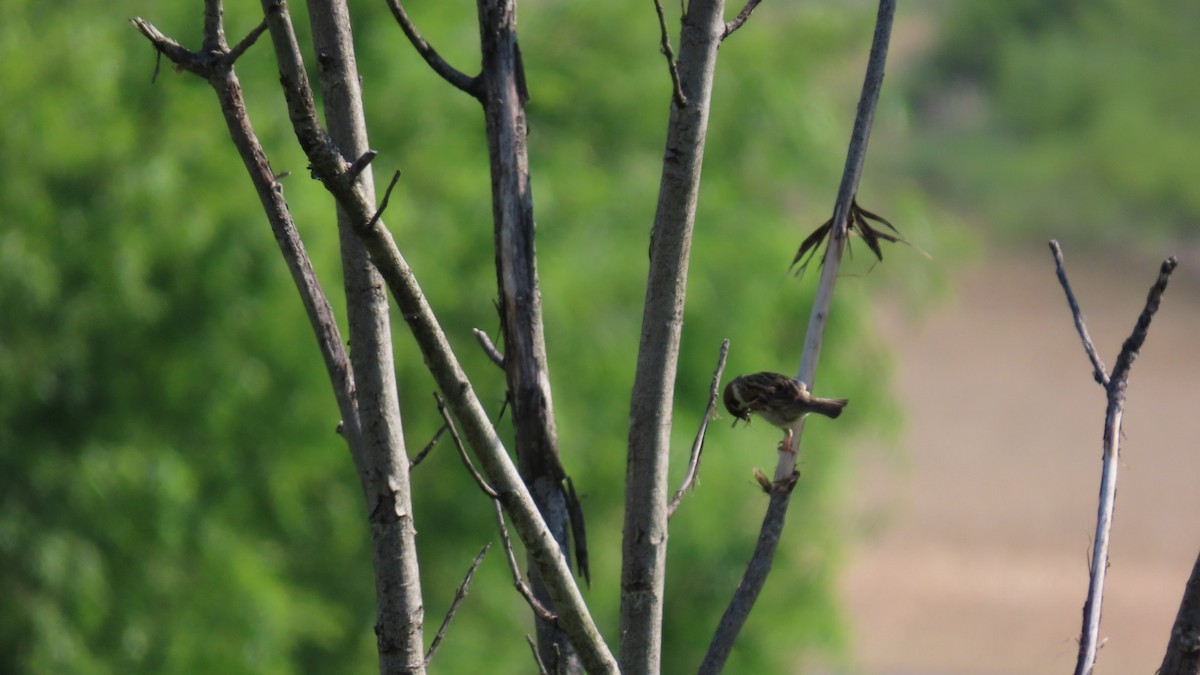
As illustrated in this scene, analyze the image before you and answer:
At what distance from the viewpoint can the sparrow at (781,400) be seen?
0.83 m

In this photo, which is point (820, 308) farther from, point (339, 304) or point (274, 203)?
point (339, 304)

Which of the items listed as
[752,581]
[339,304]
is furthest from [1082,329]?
[339,304]

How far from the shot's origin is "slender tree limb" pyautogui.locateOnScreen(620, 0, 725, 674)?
78 cm

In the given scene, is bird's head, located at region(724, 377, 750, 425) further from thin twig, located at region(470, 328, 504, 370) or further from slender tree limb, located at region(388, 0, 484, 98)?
slender tree limb, located at region(388, 0, 484, 98)

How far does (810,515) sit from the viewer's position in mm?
4930

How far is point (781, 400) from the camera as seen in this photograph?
0.83 meters

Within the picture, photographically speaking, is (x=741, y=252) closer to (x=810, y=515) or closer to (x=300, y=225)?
(x=810, y=515)

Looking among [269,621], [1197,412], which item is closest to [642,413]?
[269,621]

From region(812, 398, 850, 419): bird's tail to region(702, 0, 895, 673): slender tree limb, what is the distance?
1 cm

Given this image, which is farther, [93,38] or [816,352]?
[93,38]

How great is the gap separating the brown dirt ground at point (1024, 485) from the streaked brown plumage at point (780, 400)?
20.9ft

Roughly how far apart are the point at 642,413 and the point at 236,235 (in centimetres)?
266

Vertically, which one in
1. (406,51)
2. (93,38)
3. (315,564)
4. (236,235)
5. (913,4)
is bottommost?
(315,564)

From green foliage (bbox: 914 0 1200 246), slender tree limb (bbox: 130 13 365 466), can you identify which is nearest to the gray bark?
slender tree limb (bbox: 130 13 365 466)
